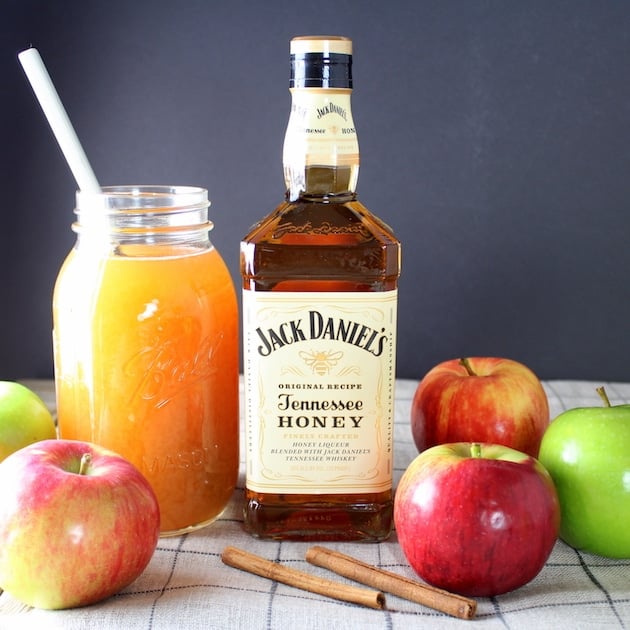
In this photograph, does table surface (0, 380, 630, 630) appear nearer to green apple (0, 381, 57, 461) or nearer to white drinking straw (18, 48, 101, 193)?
green apple (0, 381, 57, 461)

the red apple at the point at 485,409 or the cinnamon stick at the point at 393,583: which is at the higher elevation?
the red apple at the point at 485,409

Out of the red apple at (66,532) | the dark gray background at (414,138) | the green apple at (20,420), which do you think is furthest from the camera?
the dark gray background at (414,138)

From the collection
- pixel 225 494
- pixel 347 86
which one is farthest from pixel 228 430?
pixel 347 86

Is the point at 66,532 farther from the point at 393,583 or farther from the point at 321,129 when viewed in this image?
the point at 321,129

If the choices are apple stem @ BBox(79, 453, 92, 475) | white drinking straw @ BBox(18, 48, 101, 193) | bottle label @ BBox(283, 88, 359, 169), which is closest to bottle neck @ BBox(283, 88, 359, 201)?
bottle label @ BBox(283, 88, 359, 169)

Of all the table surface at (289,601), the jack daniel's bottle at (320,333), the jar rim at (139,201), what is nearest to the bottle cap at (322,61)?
the jack daniel's bottle at (320,333)

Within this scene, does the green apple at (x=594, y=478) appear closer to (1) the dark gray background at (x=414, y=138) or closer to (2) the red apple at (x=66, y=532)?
(2) the red apple at (x=66, y=532)
